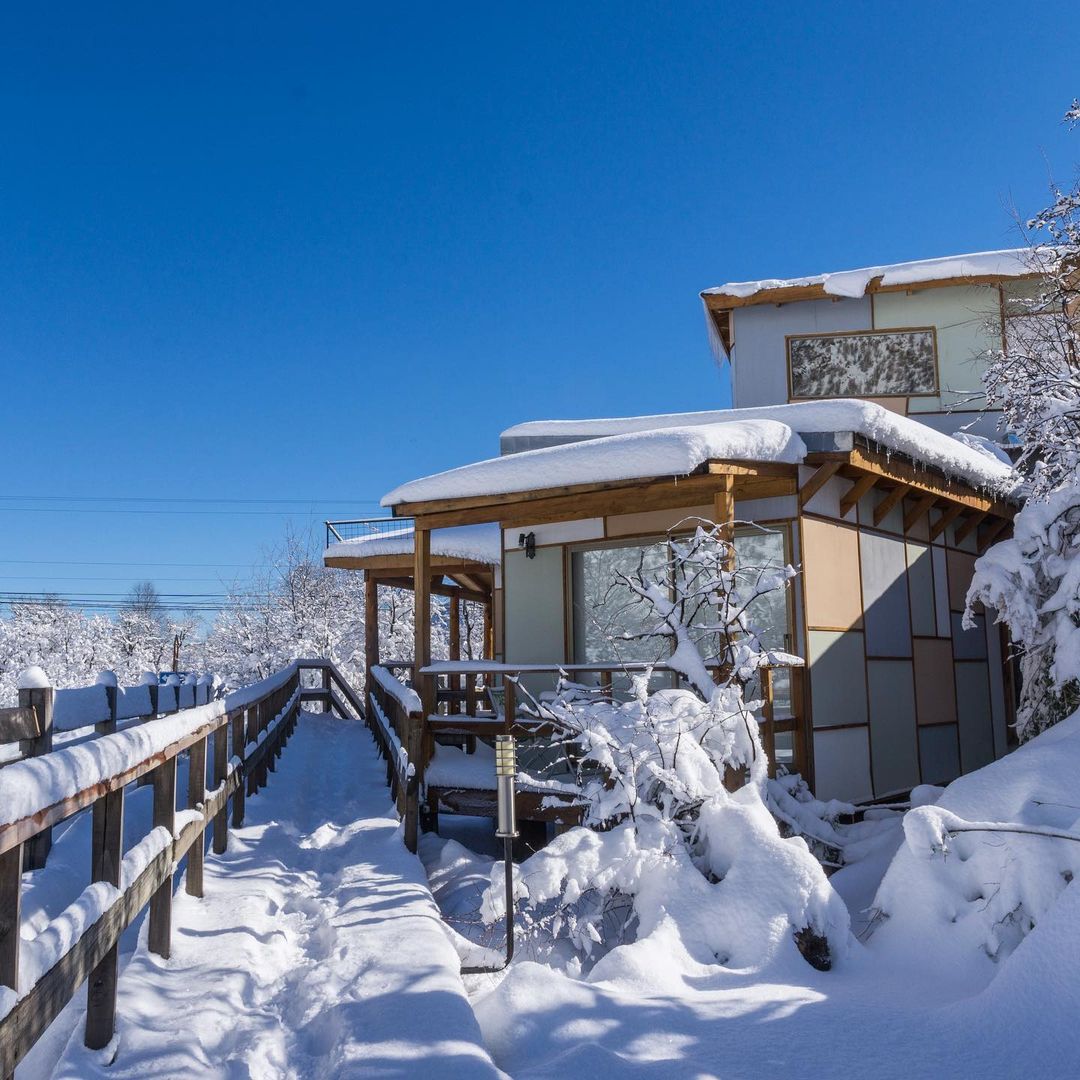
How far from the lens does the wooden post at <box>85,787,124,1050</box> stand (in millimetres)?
2576

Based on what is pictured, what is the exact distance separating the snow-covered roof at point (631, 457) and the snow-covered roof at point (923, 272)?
635 centimetres

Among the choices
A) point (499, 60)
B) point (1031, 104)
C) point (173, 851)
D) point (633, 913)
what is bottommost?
point (633, 913)

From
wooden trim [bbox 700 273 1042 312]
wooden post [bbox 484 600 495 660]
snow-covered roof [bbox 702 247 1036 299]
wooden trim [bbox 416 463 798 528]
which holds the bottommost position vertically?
wooden post [bbox 484 600 495 660]

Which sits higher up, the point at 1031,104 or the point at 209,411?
the point at 209,411

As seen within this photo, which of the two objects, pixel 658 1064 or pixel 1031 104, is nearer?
pixel 658 1064

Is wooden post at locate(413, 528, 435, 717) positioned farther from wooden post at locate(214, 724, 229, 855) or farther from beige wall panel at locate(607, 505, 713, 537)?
wooden post at locate(214, 724, 229, 855)

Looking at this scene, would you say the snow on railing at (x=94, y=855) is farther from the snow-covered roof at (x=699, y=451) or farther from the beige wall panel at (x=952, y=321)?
the beige wall panel at (x=952, y=321)

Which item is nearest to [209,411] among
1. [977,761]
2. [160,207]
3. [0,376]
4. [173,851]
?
[0,376]

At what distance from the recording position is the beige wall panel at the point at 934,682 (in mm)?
9766

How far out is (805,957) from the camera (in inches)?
177

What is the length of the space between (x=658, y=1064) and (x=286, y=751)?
985cm

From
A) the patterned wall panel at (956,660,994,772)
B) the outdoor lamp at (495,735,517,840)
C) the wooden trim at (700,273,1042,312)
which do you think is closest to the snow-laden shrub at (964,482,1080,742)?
the patterned wall panel at (956,660,994,772)

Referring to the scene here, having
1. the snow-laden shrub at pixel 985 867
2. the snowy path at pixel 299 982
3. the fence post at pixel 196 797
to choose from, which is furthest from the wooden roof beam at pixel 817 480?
the fence post at pixel 196 797

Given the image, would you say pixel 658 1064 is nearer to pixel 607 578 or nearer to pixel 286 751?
pixel 607 578
